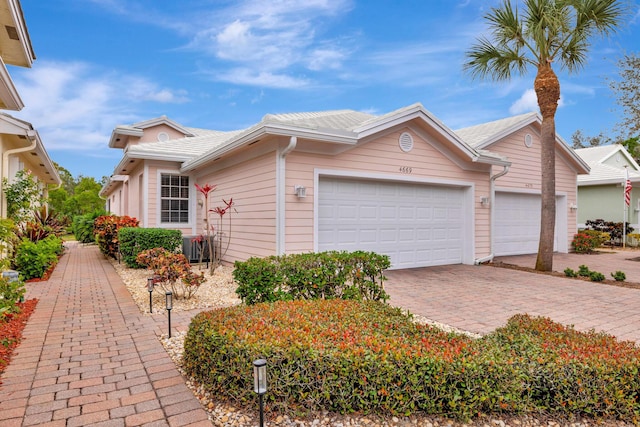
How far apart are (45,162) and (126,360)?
1064 centimetres

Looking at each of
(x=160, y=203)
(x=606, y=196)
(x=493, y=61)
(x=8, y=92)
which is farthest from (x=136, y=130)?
(x=606, y=196)

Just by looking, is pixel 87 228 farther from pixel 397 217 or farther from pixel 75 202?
pixel 397 217

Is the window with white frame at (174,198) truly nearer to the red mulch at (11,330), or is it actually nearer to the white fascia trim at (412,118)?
the red mulch at (11,330)

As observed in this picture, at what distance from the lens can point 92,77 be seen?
1390 cm

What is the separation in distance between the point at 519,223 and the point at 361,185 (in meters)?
6.81

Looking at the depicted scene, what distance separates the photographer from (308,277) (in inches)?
176

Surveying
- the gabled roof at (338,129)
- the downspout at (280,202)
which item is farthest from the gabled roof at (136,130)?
the downspout at (280,202)

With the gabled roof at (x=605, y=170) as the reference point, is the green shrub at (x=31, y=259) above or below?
below

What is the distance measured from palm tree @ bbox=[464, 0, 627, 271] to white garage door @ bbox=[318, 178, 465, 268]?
206cm

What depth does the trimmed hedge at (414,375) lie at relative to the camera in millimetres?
2426

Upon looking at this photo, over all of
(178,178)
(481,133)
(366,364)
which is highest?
(481,133)

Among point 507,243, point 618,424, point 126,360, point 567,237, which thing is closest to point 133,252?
point 126,360

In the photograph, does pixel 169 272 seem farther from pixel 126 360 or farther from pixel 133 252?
pixel 133 252

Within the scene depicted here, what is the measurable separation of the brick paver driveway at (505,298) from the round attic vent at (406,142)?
286 cm
